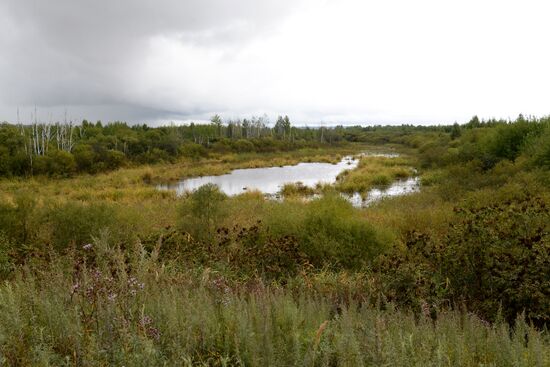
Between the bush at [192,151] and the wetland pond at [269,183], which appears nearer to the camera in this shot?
the wetland pond at [269,183]

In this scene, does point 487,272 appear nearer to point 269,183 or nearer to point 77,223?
point 77,223

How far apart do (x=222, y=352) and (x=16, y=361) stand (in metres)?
1.34

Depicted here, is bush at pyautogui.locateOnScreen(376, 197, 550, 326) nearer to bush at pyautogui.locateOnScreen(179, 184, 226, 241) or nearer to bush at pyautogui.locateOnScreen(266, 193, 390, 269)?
bush at pyautogui.locateOnScreen(266, 193, 390, 269)

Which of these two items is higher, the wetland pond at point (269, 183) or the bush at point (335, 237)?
the bush at point (335, 237)

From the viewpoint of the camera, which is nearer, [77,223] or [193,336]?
[193,336]

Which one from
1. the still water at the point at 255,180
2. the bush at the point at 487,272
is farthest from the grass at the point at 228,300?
the still water at the point at 255,180

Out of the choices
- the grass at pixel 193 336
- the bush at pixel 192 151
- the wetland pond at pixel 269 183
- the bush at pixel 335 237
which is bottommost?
the wetland pond at pixel 269 183

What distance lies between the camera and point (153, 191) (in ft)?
81.6

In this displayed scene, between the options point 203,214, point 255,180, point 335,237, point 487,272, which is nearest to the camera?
point 487,272

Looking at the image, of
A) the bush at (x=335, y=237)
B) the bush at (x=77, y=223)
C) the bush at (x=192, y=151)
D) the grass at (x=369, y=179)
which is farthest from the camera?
the bush at (x=192, y=151)

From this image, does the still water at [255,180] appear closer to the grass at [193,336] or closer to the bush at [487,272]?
the bush at [487,272]

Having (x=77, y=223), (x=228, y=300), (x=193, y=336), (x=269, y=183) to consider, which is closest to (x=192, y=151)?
(x=269, y=183)

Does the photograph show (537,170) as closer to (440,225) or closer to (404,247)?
(440,225)

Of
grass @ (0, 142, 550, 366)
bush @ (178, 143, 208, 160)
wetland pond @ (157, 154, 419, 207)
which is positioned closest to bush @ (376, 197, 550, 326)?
grass @ (0, 142, 550, 366)
